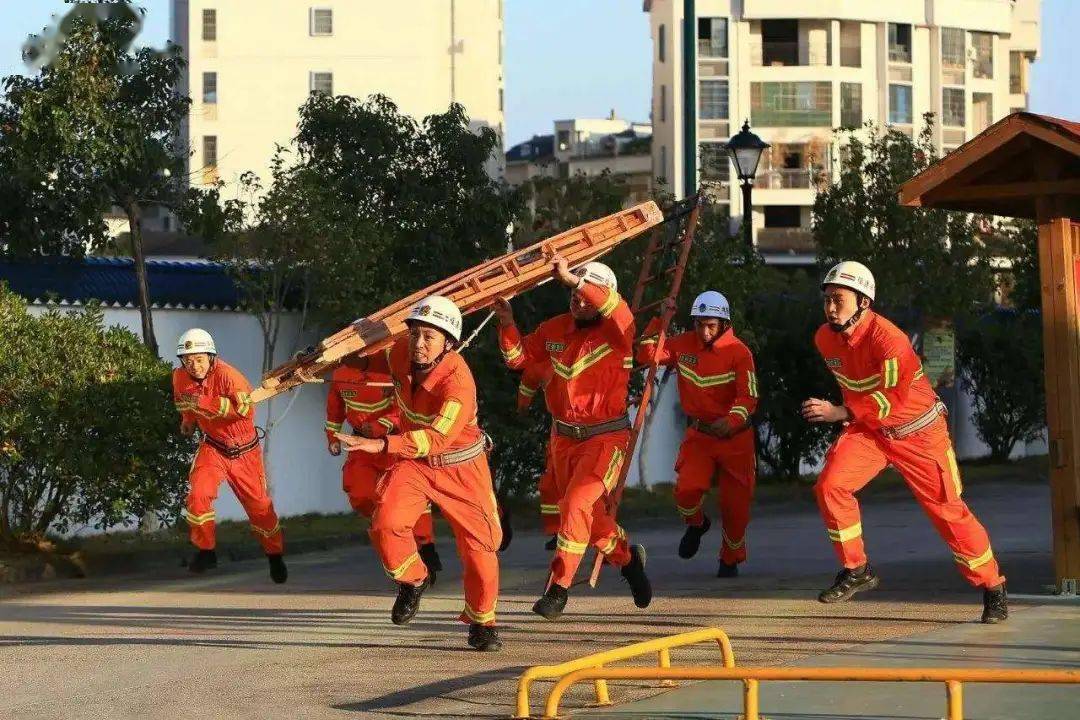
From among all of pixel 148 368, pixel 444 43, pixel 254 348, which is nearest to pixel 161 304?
pixel 254 348

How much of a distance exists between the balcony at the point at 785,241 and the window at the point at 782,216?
867 mm

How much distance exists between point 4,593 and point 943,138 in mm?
75115

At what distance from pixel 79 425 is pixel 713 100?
227ft

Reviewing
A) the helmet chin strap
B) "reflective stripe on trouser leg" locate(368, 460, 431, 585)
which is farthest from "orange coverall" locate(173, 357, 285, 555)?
the helmet chin strap

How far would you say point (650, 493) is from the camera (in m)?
26.5

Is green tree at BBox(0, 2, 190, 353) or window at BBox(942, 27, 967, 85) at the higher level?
window at BBox(942, 27, 967, 85)

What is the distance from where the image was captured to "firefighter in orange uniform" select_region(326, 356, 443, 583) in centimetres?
1505

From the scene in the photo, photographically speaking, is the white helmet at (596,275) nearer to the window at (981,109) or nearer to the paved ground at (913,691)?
the paved ground at (913,691)

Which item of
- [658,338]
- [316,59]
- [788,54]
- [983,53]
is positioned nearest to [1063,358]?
[658,338]

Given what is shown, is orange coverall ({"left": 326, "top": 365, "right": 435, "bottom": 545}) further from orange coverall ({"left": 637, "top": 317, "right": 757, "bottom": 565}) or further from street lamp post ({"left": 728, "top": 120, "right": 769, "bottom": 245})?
street lamp post ({"left": 728, "top": 120, "right": 769, "bottom": 245})

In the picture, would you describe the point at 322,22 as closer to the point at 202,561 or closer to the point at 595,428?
the point at 202,561

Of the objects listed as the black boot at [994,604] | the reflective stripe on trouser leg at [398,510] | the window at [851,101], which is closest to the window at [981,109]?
the window at [851,101]

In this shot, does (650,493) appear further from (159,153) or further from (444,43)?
(444,43)

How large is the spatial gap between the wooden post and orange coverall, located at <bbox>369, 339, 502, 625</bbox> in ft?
13.5
